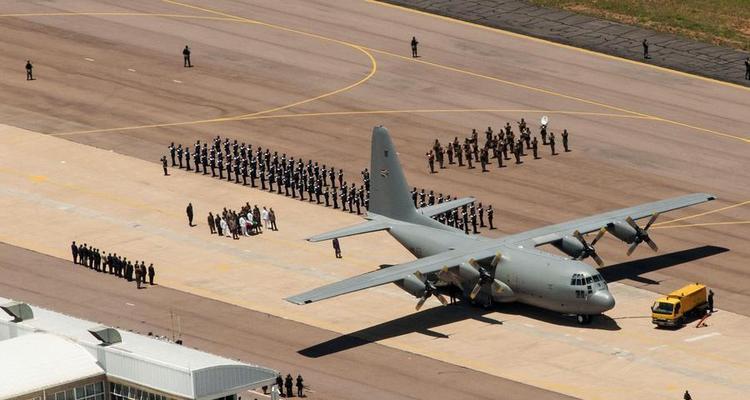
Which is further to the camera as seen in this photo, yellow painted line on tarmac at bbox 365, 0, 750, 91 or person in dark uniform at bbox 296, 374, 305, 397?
yellow painted line on tarmac at bbox 365, 0, 750, 91

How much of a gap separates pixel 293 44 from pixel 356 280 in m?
56.9

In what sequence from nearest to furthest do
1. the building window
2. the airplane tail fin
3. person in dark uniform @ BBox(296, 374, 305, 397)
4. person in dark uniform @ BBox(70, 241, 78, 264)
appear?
the building window → person in dark uniform @ BBox(296, 374, 305, 397) → the airplane tail fin → person in dark uniform @ BBox(70, 241, 78, 264)

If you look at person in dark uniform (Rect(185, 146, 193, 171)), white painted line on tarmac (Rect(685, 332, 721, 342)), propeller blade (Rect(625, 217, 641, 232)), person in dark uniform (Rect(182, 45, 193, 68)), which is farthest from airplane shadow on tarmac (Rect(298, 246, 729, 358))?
person in dark uniform (Rect(182, 45, 193, 68))

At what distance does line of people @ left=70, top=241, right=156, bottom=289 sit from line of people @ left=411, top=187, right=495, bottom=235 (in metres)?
17.4

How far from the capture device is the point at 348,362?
100m

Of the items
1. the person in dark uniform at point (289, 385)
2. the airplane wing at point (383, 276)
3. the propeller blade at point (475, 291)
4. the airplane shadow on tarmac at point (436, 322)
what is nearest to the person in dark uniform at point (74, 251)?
the airplane wing at point (383, 276)

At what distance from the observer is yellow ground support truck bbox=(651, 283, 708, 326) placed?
10350 centimetres

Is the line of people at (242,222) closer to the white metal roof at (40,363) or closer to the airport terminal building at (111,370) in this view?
the airport terminal building at (111,370)

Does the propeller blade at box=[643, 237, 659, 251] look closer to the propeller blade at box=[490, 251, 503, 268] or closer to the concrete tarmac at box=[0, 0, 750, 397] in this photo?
the concrete tarmac at box=[0, 0, 750, 397]

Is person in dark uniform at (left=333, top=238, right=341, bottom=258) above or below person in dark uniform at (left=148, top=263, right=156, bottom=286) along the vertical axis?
above

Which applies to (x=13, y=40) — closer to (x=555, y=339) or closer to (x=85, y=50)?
(x=85, y=50)

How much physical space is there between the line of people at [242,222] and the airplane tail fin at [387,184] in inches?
414

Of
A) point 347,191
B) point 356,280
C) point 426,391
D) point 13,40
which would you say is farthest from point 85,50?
point 426,391

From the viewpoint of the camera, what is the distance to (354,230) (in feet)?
355
